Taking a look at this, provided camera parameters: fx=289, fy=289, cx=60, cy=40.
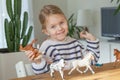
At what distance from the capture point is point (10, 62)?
3500mm

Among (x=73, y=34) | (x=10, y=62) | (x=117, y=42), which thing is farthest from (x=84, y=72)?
(x=73, y=34)

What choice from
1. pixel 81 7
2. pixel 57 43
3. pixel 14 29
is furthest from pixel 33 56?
pixel 81 7

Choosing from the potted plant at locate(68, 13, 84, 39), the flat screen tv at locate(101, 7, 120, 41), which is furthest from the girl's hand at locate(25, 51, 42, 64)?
the potted plant at locate(68, 13, 84, 39)

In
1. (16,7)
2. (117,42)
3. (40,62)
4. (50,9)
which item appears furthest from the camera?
(117,42)

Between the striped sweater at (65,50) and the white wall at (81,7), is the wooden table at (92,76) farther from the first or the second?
the white wall at (81,7)

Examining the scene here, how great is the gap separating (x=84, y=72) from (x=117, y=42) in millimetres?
3324

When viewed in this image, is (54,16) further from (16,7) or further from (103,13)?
(103,13)

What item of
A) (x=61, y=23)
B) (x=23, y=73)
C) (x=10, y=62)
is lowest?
(x=10, y=62)

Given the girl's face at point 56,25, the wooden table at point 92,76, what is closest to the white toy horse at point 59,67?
the wooden table at point 92,76

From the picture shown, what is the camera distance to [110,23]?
14.9 ft

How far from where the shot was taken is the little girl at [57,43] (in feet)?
3.58

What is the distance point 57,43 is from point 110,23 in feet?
11.0

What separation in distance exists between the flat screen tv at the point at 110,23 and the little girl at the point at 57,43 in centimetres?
317

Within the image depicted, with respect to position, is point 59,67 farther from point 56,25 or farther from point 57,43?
point 57,43
